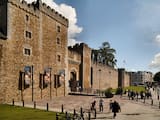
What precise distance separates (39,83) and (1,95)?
26.9ft

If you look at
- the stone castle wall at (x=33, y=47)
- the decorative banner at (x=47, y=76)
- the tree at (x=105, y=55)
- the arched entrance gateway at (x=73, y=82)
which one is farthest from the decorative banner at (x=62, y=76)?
the tree at (x=105, y=55)

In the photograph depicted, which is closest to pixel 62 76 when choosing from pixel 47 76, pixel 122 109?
pixel 47 76

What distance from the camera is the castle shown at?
111ft

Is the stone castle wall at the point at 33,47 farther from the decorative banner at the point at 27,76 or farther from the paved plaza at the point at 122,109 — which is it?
the paved plaza at the point at 122,109

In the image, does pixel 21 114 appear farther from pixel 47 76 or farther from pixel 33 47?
pixel 47 76

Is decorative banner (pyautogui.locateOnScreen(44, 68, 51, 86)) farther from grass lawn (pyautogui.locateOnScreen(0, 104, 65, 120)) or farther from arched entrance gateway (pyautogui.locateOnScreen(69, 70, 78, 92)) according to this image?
arched entrance gateway (pyautogui.locateOnScreen(69, 70, 78, 92))

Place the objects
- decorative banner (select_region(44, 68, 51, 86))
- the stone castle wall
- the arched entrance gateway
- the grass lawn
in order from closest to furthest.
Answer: the grass lawn < the stone castle wall < decorative banner (select_region(44, 68, 51, 86)) < the arched entrance gateway

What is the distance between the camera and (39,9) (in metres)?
40.8

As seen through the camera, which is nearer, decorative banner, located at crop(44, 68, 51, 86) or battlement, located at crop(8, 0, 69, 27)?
battlement, located at crop(8, 0, 69, 27)

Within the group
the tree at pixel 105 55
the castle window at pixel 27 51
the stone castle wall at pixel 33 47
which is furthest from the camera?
the tree at pixel 105 55

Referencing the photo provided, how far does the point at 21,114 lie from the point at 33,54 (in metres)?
13.5

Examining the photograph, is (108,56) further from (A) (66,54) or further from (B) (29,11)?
(B) (29,11)

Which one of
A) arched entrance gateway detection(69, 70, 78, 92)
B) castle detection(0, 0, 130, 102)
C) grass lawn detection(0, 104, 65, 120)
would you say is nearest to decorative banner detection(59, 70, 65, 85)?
castle detection(0, 0, 130, 102)

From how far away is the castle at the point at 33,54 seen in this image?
3381 cm
